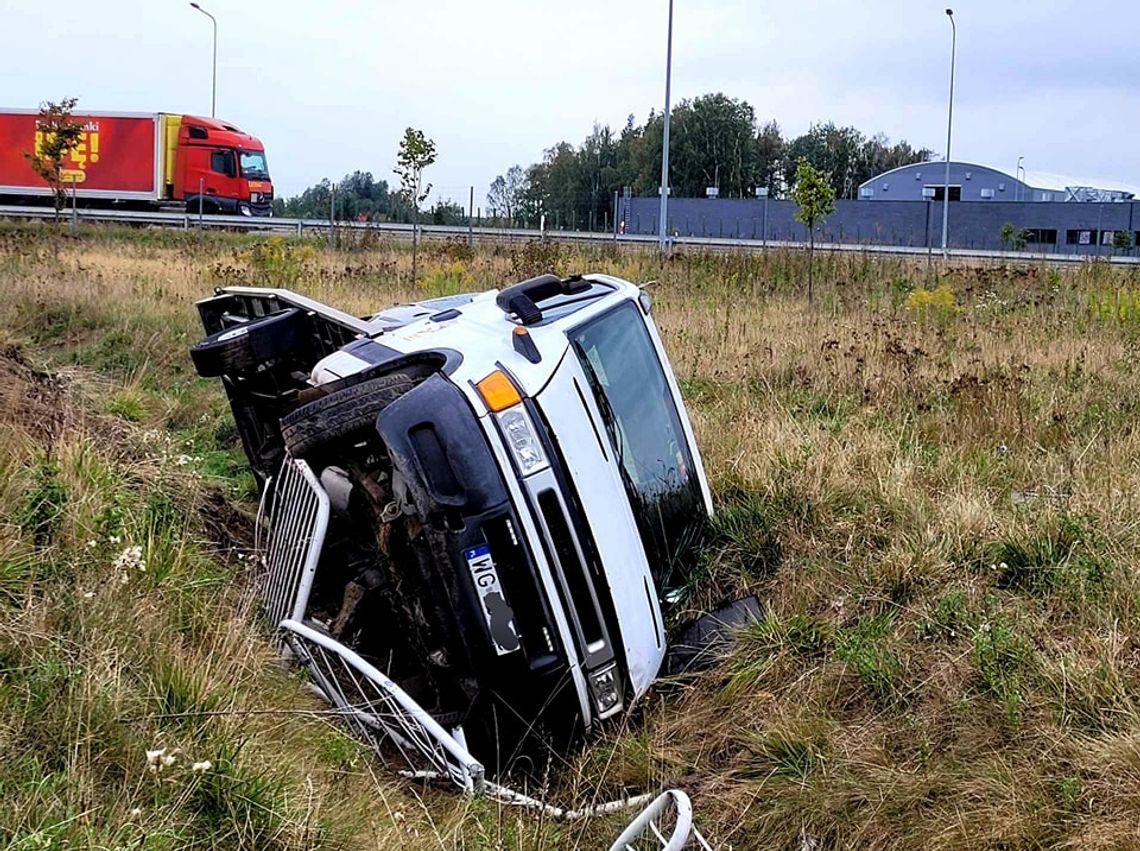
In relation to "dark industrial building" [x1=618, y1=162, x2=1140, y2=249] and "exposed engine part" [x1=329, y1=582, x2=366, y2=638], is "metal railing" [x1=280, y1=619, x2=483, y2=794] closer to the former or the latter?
"exposed engine part" [x1=329, y1=582, x2=366, y2=638]

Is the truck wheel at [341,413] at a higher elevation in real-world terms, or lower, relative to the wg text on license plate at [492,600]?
higher

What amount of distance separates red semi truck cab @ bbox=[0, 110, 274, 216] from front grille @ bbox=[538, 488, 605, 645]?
3111cm

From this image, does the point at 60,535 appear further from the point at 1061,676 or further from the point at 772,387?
the point at 772,387

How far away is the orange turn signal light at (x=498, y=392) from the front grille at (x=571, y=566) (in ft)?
1.09

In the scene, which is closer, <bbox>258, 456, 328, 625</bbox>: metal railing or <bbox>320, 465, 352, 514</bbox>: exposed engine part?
<bbox>258, 456, 328, 625</bbox>: metal railing

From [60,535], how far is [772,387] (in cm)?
564

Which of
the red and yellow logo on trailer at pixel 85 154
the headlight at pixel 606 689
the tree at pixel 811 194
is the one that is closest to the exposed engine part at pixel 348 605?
the headlight at pixel 606 689

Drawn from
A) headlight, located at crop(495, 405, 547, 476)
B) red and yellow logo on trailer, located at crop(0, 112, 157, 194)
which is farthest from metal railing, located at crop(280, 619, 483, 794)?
red and yellow logo on trailer, located at crop(0, 112, 157, 194)

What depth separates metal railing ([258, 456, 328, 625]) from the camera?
3742mm

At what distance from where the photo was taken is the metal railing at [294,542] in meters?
3.74

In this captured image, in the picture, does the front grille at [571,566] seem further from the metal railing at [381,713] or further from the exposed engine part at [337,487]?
the exposed engine part at [337,487]

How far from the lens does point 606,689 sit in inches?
145

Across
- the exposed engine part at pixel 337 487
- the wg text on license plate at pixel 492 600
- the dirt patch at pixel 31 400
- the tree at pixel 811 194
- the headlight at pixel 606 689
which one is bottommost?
the headlight at pixel 606 689

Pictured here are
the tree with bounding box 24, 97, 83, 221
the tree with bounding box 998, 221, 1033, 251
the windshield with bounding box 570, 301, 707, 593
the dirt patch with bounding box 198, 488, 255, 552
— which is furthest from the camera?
the tree with bounding box 998, 221, 1033, 251
